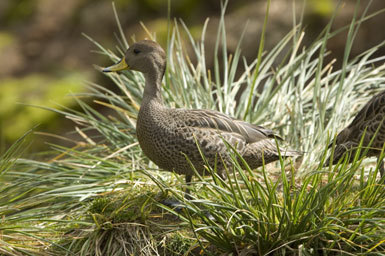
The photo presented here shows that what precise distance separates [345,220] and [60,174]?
166 cm

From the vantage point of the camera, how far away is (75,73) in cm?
909

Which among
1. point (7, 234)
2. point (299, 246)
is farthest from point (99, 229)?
point (299, 246)

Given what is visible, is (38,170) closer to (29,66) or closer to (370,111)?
(370,111)

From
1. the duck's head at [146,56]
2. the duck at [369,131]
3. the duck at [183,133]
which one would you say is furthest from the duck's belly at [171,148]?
the duck at [369,131]

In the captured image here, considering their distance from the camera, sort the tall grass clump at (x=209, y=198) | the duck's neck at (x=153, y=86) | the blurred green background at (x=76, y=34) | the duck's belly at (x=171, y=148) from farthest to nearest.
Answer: the blurred green background at (x=76, y=34) < the duck's neck at (x=153, y=86) < the duck's belly at (x=171, y=148) < the tall grass clump at (x=209, y=198)

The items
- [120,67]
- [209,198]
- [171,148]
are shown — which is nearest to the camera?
[209,198]

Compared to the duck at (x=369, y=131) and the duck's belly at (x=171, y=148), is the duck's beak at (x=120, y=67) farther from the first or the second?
the duck at (x=369, y=131)

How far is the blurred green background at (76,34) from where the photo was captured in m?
7.67

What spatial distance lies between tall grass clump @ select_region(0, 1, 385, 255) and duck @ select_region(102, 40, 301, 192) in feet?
0.33

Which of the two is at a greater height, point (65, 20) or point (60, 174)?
point (60, 174)

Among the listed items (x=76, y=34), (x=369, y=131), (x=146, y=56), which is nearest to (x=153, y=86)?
(x=146, y=56)

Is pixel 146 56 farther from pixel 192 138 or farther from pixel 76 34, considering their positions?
pixel 76 34

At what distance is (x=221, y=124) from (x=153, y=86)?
1.44 feet

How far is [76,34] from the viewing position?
10141 millimetres
